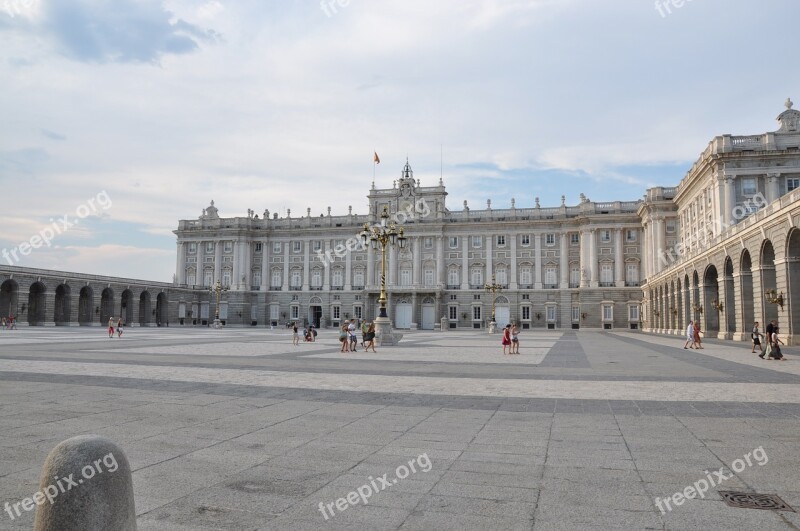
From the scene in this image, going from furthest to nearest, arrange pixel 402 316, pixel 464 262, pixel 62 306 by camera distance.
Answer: pixel 402 316
pixel 464 262
pixel 62 306

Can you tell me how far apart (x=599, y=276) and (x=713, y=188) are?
27.8m

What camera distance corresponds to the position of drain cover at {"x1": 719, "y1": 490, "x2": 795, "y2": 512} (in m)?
5.03

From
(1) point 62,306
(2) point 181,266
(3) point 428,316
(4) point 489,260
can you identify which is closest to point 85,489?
(1) point 62,306

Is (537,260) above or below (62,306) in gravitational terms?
above

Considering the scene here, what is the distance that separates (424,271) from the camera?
8419 cm

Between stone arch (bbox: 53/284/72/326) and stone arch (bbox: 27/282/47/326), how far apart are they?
1.55 metres

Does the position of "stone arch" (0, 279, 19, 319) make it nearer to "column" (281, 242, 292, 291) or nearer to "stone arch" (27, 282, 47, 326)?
"stone arch" (27, 282, 47, 326)

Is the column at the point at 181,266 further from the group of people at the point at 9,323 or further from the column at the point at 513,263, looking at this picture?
the column at the point at 513,263

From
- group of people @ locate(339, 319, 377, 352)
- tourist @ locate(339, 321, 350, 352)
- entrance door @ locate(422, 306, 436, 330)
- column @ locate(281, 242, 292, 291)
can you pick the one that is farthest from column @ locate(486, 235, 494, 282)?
tourist @ locate(339, 321, 350, 352)

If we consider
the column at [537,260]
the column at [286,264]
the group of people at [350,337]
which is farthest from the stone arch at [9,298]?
the column at [537,260]

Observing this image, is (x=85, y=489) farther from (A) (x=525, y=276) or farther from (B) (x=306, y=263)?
(B) (x=306, y=263)

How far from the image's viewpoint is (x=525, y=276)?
8062 cm

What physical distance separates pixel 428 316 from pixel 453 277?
21.5ft

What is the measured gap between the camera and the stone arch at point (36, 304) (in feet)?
204
